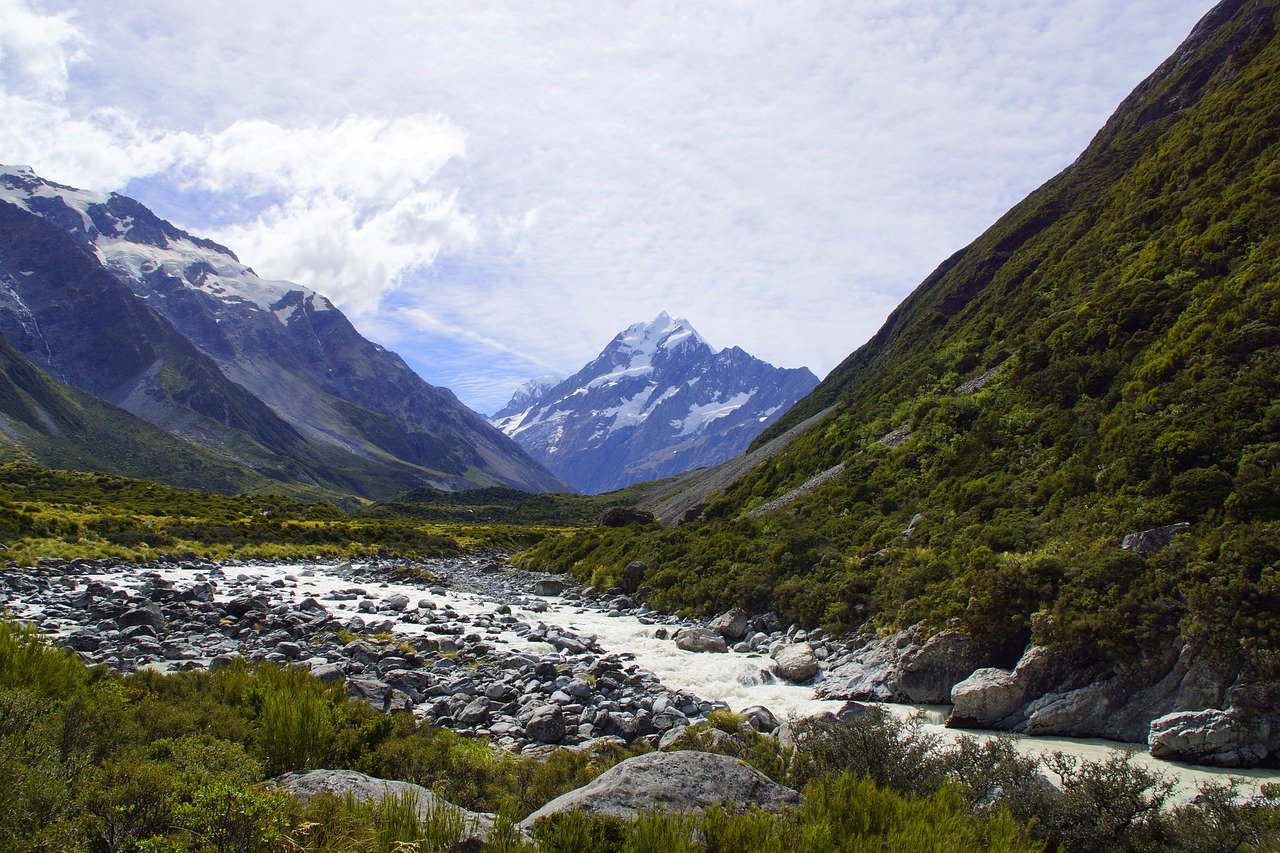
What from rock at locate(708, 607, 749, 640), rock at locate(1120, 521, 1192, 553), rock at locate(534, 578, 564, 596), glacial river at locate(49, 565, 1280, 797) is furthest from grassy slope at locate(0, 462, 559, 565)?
rock at locate(1120, 521, 1192, 553)

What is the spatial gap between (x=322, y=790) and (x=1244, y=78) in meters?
50.8

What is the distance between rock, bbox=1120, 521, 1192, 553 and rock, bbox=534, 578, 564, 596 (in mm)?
29118

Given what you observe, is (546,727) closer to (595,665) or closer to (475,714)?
(475,714)

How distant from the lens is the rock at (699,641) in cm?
2186

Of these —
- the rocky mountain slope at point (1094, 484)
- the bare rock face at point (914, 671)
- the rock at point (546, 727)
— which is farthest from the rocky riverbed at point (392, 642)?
the rocky mountain slope at point (1094, 484)

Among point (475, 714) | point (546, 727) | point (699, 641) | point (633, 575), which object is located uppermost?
point (475, 714)

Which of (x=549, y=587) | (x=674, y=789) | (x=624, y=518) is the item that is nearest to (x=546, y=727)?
(x=674, y=789)

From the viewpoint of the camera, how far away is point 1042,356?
30281 millimetres

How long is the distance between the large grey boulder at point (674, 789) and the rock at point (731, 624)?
16.3 m

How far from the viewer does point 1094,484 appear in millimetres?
19328

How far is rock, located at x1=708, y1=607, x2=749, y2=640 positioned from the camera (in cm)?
2334

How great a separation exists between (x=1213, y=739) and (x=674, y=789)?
33.2 ft

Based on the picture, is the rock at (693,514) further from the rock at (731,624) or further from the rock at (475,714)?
the rock at (475,714)

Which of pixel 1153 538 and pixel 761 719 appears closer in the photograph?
pixel 761 719
